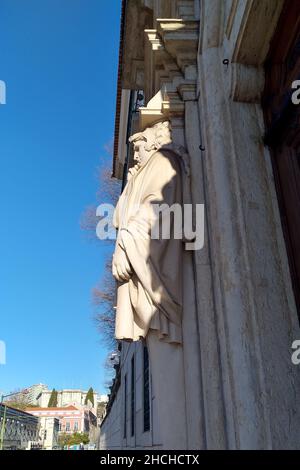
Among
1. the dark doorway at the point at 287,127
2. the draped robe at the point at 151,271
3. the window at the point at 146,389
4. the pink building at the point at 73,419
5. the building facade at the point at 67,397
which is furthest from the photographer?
the building facade at the point at 67,397

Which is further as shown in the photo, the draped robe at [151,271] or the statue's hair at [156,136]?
the statue's hair at [156,136]

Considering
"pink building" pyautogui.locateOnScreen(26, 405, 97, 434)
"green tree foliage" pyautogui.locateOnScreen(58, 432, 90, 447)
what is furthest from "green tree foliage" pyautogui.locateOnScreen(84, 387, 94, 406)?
"green tree foliage" pyautogui.locateOnScreen(58, 432, 90, 447)

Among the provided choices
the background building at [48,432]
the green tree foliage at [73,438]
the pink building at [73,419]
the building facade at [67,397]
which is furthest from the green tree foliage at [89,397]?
the background building at [48,432]

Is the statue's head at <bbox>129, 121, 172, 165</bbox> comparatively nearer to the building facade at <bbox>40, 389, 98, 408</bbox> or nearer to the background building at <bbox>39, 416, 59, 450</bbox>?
the background building at <bbox>39, 416, 59, 450</bbox>

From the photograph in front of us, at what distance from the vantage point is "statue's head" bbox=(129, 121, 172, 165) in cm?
329

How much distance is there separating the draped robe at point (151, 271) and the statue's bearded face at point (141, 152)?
425mm

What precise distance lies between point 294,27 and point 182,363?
217cm

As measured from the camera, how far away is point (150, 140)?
11.1 ft

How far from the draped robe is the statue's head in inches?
17.0

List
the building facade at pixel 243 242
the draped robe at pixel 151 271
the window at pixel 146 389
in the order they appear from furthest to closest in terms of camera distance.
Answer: the window at pixel 146 389 < the draped robe at pixel 151 271 < the building facade at pixel 243 242

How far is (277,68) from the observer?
251cm

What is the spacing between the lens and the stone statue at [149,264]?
2.42 metres

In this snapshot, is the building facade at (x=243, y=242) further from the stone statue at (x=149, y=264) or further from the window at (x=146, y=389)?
the window at (x=146, y=389)
